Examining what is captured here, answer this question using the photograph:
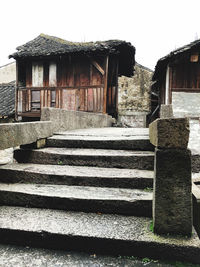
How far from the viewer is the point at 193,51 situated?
9.73 meters

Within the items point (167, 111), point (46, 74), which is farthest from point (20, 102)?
point (167, 111)

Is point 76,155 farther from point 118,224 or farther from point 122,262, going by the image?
point 122,262

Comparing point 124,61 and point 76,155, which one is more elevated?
point 124,61

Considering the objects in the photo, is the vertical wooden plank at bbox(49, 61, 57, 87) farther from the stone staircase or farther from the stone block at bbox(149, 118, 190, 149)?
the stone block at bbox(149, 118, 190, 149)

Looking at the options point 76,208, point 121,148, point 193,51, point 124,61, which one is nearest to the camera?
point 76,208

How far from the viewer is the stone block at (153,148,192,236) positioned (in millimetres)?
1687

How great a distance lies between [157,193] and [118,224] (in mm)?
470

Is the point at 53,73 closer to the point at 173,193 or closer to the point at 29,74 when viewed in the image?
the point at 29,74

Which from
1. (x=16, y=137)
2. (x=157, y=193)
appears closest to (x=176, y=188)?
(x=157, y=193)

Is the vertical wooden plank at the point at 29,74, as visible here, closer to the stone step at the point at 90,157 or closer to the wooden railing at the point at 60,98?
the wooden railing at the point at 60,98

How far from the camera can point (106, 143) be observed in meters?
3.05

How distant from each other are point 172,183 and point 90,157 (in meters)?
1.27

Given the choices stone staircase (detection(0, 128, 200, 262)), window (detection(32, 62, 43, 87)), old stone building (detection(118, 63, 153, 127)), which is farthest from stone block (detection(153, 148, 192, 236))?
old stone building (detection(118, 63, 153, 127))

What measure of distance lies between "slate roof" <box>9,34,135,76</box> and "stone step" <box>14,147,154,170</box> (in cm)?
724
